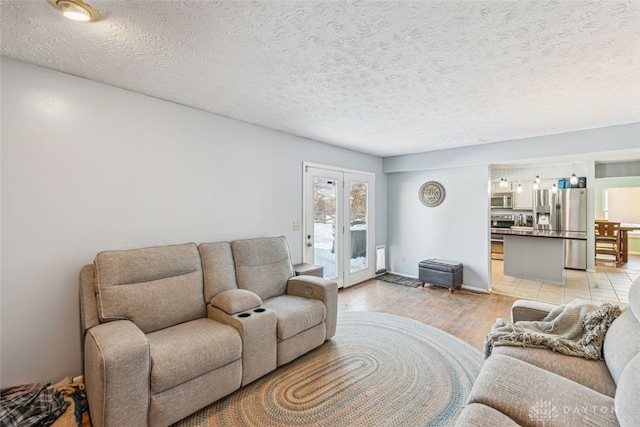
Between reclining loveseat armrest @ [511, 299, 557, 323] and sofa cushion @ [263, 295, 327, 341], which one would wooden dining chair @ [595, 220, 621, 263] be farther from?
sofa cushion @ [263, 295, 327, 341]

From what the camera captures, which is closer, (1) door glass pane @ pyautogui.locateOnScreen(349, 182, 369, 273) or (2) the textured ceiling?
(2) the textured ceiling

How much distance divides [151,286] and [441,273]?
13.2 feet

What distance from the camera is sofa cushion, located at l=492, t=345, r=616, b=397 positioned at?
1.47 meters

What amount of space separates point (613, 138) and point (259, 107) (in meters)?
4.07

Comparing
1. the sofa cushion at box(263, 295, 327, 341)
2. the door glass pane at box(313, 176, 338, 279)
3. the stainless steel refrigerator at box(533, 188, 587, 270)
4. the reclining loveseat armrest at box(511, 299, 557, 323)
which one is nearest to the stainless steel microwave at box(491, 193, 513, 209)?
the stainless steel refrigerator at box(533, 188, 587, 270)

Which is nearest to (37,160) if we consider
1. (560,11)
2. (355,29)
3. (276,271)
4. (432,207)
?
(276,271)

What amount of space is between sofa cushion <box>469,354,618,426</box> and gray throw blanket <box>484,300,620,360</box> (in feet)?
1.05

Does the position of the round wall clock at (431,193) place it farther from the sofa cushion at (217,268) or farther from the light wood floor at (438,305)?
the sofa cushion at (217,268)

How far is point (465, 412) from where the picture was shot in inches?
50.4

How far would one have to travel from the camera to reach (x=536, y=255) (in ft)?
17.2

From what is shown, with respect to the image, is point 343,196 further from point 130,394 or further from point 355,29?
point 130,394

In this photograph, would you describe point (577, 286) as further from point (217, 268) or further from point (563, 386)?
point (217, 268)

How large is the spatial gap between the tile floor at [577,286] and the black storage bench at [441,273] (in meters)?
0.74

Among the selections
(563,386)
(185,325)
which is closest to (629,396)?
(563,386)
